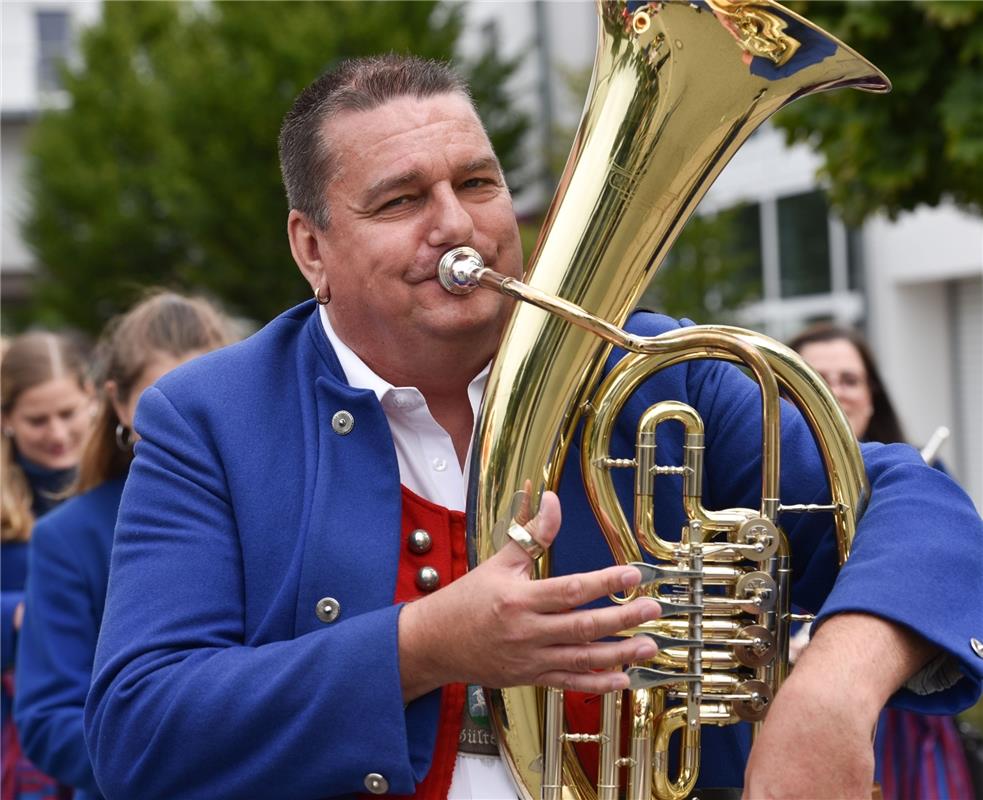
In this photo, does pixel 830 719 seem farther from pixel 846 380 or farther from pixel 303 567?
pixel 846 380

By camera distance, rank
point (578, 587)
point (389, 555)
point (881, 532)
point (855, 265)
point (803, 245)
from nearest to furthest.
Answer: point (578, 587) < point (881, 532) < point (389, 555) < point (855, 265) < point (803, 245)

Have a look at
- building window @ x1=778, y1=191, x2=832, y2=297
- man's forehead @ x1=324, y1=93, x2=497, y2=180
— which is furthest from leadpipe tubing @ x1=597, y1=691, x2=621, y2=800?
building window @ x1=778, y1=191, x2=832, y2=297

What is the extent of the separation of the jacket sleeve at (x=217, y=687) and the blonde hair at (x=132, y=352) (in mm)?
1845

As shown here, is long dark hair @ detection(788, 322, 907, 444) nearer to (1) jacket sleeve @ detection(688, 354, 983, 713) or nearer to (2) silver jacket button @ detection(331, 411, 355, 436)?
(1) jacket sleeve @ detection(688, 354, 983, 713)

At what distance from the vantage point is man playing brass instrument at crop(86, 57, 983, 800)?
1.96 metres

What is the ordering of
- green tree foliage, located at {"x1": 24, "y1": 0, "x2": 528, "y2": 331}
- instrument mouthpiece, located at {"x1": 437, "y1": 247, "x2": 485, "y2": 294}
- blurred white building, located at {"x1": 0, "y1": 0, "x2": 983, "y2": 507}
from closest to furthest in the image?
instrument mouthpiece, located at {"x1": 437, "y1": 247, "x2": 485, "y2": 294}
blurred white building, located at {"x1": 0, "y1": 0, "x2": 983, "y2": 507}
green tree foliage, located at {"x1": 24, "y1": 0, "x2": 528, "y2": 331}

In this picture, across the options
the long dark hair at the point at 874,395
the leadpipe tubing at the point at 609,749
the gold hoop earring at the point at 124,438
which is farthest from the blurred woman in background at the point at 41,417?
the leadpipe tubing at the point at 609,749

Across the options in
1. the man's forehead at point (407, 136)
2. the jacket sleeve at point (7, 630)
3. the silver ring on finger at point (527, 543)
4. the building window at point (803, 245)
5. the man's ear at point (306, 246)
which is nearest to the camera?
the silver ring on finger at point (527, 543)

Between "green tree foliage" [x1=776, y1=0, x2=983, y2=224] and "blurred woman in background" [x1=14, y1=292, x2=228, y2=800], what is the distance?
138 inches

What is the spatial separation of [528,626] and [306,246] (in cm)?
91

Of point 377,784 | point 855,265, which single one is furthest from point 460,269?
point 855,265

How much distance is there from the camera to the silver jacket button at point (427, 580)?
2.24 m

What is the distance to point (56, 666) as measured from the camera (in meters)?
3.81

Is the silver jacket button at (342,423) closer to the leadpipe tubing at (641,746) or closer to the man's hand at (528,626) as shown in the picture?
the man's hand at (528,626)
